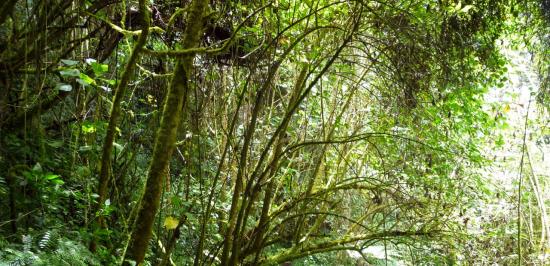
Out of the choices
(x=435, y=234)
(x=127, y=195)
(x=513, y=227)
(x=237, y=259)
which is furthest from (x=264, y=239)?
(x=513, y=227)

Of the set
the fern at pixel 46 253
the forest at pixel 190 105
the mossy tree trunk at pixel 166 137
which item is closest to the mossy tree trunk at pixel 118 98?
the forest at pixel 190 105

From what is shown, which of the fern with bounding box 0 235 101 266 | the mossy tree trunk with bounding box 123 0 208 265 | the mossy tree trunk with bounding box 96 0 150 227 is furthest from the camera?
the mossy tree trunk with bounding box 123 0 208 265

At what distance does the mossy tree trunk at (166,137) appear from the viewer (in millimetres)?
2463

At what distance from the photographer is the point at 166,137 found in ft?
8.18

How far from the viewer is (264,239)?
395cm

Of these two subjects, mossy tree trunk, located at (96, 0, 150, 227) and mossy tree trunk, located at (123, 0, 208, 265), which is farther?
mossy tree trunk, located at (123, 0, 208, 265)

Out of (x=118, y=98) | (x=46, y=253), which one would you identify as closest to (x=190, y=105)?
(x=118, y=98)

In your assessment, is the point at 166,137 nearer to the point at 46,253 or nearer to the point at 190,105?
the point at 46,253

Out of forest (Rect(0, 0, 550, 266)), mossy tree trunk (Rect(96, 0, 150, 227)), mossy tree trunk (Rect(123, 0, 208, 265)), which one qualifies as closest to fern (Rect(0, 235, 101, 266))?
forest (Rect(0, 0, 550, 266))

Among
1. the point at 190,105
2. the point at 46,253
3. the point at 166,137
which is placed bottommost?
the point at 46,253

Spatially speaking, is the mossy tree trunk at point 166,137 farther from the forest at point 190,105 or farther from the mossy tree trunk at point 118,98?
the mossy tree trunk at point 118,98

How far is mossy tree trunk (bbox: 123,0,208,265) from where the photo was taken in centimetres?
246

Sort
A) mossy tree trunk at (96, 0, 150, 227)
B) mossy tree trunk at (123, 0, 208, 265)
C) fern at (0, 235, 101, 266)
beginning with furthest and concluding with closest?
mossy tree trunk at (123, 0, 208, 265) → mossy tree trunk at (96, 0, 150, 227) → fern at (0, 235, 101, 266)

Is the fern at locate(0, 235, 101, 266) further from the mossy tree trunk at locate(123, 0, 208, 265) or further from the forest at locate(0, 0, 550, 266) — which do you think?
the mossy tree trunk at locate(123, 0, 208, 265)
